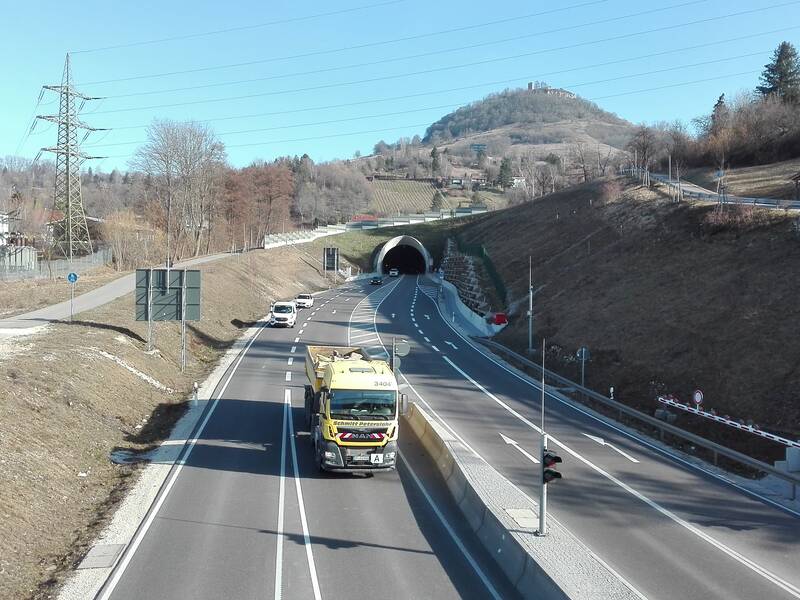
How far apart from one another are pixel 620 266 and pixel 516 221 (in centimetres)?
4346

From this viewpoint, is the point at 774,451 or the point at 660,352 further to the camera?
the point at 660,352

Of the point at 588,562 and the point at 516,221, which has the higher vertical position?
the point at 516,221

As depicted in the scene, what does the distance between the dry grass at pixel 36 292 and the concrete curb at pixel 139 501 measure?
75.2ft

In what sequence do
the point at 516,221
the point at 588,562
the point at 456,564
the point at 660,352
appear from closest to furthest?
the point at 588,562
the point at 456,564
the point at 660,352
the point at 516,221

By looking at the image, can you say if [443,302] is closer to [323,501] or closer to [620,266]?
[620,266]

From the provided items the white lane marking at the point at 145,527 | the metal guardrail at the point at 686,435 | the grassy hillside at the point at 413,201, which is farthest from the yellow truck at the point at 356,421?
the grassy hillside at the point at 413,201

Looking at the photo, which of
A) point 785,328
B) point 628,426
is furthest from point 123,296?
point 785,328

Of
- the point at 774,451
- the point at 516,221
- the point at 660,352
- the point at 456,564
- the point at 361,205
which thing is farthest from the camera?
the point at 361,205

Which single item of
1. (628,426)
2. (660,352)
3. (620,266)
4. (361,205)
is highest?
(361,205)

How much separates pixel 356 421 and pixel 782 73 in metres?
106

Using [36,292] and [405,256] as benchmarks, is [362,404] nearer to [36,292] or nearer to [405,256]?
[36,292]

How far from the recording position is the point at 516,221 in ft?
300

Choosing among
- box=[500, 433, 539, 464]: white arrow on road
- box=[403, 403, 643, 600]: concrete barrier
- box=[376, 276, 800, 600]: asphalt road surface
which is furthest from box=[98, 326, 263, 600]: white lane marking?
box=[500, 433, 539, 464]: white arrow on road

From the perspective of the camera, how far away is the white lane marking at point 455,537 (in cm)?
1211
